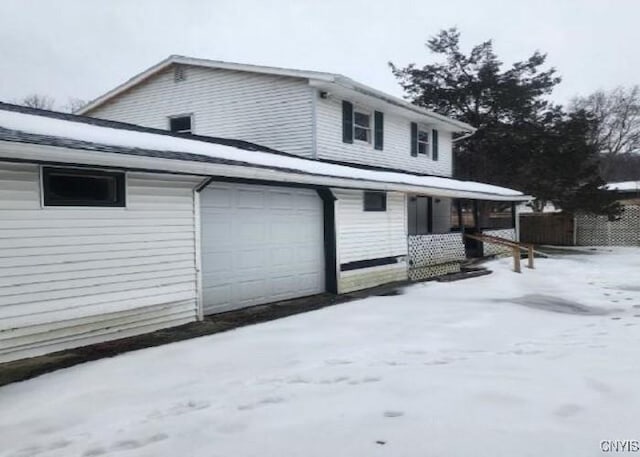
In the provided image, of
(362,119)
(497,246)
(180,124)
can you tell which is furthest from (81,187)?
(497,246)

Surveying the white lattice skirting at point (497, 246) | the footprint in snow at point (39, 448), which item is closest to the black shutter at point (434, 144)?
the white lattice skirting at point (497, 246)

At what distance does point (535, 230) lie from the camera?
2784 cm

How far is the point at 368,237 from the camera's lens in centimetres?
1229

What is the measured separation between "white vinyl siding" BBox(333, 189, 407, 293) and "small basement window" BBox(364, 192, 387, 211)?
13 centimetres

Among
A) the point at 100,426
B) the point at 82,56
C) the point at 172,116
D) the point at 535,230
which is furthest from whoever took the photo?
the point at 82,56

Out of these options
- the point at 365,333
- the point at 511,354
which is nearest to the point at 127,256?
the point at 365,333

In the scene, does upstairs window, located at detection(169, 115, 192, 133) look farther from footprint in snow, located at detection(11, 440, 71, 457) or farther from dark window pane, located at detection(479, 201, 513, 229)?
dark window pane, located at detection(479, 201, 513, 229)

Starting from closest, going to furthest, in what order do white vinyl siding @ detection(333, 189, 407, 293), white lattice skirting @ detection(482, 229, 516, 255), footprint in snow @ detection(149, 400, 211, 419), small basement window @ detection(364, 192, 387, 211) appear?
footprint in snow @ detection(149, 400, 211, 419), white vinyl siding @ detection(333, 189, 407, 293), small basement window @ detection(364, 192, 387, 211), white lattice skirting @ detection(482, 229, 516, 255)

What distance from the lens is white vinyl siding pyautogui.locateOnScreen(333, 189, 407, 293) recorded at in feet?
37.3

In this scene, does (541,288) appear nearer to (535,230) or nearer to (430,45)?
(535,230)

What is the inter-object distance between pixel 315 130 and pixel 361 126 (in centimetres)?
242

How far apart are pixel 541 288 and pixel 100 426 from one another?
32.7 ft

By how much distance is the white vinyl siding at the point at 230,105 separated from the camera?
13.5 meters

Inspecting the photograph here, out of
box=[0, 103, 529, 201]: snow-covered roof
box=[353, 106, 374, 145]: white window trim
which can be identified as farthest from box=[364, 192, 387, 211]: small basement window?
box=[353, 106, 374, 145]: white window trim
